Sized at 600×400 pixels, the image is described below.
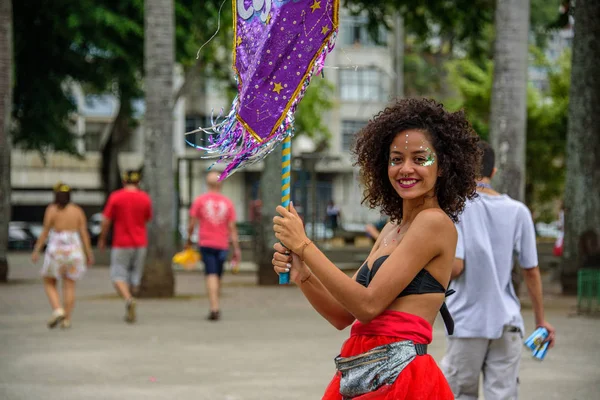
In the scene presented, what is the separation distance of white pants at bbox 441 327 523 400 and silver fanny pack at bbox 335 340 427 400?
2.14 meters

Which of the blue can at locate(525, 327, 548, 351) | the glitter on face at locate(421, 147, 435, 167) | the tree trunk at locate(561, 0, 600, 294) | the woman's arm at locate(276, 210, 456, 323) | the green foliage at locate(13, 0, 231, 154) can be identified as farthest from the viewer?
the green foliage at locate(13, 0, 231, 154)

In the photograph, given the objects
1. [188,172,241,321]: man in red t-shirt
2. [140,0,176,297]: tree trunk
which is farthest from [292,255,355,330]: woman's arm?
[140,0,176,297]: tree trunk

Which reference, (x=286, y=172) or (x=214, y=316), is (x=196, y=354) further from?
(x=286, y=172)

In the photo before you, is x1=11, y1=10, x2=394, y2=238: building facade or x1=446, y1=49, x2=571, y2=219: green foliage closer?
x1=446, y1=49, x2=571, y2=219: green foliage

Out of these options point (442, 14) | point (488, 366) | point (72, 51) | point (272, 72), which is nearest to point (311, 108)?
point (72, 51)

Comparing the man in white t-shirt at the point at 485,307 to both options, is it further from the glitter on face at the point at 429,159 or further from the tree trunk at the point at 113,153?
the tree trunk at the point at 113,153

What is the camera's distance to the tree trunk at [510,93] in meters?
16.0

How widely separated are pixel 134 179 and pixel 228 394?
6609 millimetres

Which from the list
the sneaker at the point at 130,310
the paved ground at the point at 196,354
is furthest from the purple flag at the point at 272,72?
the sneaker at the point at 130,310

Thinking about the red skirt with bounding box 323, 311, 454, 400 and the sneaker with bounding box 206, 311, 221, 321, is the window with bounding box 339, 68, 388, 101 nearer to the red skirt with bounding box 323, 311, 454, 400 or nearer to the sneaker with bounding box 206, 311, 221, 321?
the sneaker with bounding box 206, 311, 221, 321

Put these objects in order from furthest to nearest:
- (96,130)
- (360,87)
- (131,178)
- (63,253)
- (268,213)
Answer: (360,87)
(96,130)
(268,213)
(131,178)
(63,253)

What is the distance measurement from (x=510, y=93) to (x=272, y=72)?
12131mm

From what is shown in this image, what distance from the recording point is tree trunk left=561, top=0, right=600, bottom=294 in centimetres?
1783

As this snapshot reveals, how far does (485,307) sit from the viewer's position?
20.3 ft
